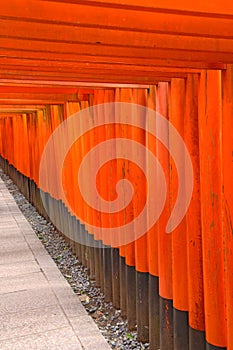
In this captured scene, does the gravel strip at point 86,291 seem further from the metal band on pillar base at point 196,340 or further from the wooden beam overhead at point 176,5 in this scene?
the wooden beam overhead at point 176,5

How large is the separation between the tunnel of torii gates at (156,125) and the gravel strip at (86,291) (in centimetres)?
18

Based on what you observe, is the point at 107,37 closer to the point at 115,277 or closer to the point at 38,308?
the point at 115,277

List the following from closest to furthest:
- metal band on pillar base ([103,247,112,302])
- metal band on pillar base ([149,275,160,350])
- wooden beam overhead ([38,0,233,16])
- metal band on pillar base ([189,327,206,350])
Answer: wooden beam overhead ([38,0,233,16]) → metal band on pillar base ([189,327,206,350]) → metal band on pillar base ([149,275,160,350]) → metal band on pillar base ([103,247,112,302])

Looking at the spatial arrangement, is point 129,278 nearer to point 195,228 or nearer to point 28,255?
point 195,228

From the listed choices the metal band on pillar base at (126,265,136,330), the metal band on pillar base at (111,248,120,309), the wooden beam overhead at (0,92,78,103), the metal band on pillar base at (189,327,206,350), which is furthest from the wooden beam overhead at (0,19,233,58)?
the metal band on pillar base at (111,248,120,309)

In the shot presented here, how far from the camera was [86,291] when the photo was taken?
684cm

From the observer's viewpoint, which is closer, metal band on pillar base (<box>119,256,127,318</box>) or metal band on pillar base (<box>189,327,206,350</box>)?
metal band on pillar base (<box>189,327,206,350</box>)

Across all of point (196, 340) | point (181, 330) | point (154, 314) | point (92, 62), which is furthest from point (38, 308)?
point (92, 62)

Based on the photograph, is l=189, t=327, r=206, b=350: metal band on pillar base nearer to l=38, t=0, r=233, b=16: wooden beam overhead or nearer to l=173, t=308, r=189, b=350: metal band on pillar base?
l=173, t=308, r=189, b=350: metal band on pillar base

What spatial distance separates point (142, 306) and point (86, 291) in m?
2.11

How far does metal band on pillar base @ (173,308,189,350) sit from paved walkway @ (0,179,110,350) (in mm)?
1111

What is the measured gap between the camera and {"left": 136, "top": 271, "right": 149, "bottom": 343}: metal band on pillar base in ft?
15.6

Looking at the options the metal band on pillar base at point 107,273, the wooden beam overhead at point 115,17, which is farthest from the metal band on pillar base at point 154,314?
the wooden beam overhead at point 115,17

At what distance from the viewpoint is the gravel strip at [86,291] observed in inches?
205
